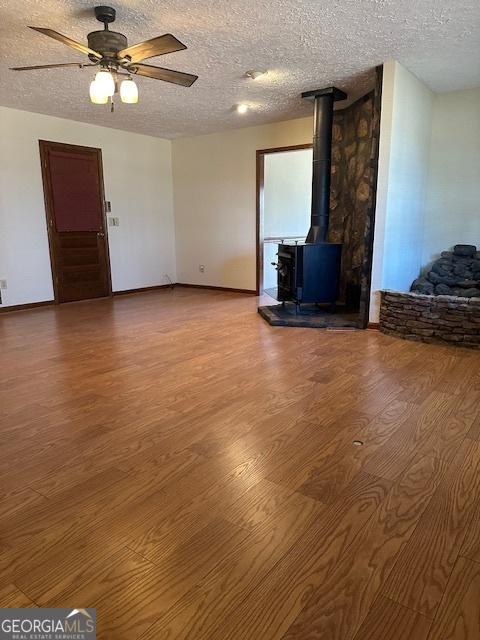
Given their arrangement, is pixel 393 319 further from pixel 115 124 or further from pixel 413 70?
pixel 115 124

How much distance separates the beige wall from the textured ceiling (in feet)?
3.91

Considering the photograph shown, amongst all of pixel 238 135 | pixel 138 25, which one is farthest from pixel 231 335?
pixel 238 135

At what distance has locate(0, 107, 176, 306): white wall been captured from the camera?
527 cm

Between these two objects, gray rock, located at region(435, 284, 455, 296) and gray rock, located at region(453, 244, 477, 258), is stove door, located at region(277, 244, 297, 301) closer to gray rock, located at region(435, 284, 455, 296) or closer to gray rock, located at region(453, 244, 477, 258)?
gray rock, located at region(435, 284, 455, 296)

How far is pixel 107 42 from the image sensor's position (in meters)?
2.88

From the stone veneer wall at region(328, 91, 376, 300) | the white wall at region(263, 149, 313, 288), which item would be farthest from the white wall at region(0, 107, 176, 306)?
the stone veneer wall at region(328, 91, 376, 300)

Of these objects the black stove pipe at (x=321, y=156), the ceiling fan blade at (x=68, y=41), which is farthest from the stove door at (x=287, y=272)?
the ceiling fan blade at (x=68, y=41)

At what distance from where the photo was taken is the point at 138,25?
3031 millimetres

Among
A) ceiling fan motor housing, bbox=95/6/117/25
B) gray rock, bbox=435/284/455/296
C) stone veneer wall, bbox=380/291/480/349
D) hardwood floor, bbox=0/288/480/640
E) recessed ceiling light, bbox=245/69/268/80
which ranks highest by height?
recessed ceiling light, bbox=245/69/268/80

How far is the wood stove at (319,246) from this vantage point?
15.0 ft

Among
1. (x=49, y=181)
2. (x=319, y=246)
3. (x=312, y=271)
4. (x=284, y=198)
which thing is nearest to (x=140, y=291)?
(x=49, y=181)

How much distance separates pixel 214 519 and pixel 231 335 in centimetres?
273

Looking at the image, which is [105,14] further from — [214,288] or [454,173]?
[214,288]

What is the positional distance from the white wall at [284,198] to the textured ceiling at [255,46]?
1.71 m
